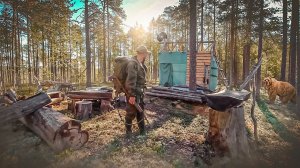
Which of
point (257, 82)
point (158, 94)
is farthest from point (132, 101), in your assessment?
point (257, 82)

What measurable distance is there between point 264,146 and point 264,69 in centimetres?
3916

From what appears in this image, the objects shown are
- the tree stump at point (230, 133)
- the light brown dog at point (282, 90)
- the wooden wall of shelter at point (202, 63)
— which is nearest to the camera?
the tree stump at point (230, 133)

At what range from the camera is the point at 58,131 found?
5.14m

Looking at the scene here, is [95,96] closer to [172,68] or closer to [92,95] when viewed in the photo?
[92,95]

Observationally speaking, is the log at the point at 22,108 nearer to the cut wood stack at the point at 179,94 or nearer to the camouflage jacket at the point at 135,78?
the camouflage jacket at the point at 135,78

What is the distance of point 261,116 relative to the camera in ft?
36.2

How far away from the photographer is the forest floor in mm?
4785

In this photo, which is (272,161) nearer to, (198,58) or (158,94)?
(158,94)

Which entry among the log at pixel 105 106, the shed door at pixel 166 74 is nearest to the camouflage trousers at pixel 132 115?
the log at pixel 105 106

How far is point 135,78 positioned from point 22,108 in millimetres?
2980

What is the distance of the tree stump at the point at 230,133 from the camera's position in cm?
559

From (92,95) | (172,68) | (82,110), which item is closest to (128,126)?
(82,110)

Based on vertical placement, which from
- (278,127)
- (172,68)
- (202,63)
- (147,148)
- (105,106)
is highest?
(202,63)

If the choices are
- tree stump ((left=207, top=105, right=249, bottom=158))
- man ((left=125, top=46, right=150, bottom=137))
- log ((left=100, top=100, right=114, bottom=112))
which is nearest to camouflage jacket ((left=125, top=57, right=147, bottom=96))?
man ((left=125, top=46, right=150, bottom=137))
